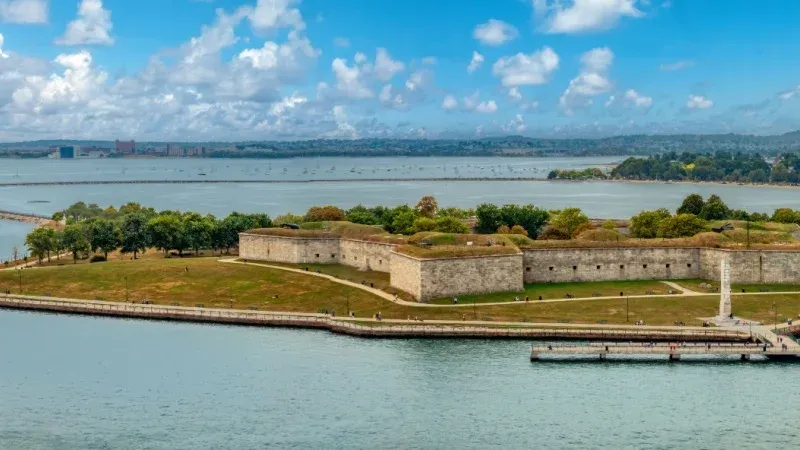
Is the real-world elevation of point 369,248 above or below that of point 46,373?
above

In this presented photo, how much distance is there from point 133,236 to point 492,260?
4311 centimetres

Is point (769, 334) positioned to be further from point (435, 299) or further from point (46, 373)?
point (46, 373)

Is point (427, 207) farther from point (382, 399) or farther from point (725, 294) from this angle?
point (382, 399)

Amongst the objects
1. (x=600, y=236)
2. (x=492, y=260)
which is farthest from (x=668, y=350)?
(x=600, y=236)

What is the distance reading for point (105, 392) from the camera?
4631cm

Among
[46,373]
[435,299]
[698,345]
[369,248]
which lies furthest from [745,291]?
[46,373]

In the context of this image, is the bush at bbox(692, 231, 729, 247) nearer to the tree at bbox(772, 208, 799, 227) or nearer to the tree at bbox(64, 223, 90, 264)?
the tree at bbox(772, 208, 799, 227)

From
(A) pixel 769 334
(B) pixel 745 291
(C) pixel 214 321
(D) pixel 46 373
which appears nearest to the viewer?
(D) pixel 46 373

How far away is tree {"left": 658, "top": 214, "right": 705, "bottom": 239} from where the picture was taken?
86.6 meters

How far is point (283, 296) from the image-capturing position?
2682 inches

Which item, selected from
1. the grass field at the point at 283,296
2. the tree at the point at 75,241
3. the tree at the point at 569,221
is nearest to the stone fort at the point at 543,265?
the grass field at the point at 283,296

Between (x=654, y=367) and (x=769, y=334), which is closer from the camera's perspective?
(x=654, y=367)

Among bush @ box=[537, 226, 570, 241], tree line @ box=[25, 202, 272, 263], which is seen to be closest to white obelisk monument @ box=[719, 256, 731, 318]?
bush @ box=[537, 226, 570, 241]

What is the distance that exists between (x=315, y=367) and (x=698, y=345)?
75.5 ft
